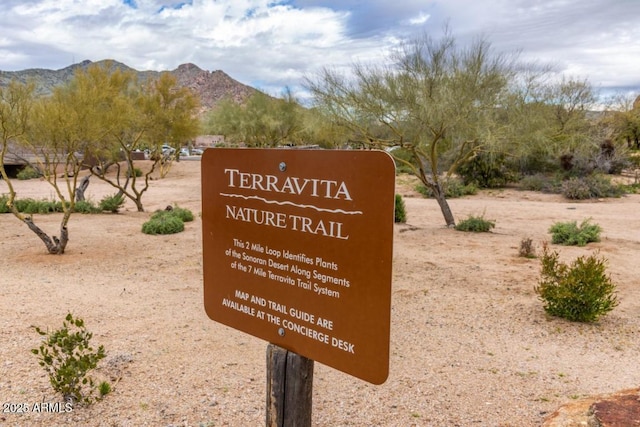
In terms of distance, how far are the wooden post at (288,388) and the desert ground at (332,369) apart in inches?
52.6

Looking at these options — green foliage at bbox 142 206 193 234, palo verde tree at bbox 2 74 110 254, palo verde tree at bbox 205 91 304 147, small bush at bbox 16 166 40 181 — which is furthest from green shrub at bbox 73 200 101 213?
palo verde tree at bbox 205 91 304 147

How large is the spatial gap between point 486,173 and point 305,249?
23009mm

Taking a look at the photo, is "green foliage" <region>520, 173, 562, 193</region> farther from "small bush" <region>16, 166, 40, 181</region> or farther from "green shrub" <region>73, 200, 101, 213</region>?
"small bush" <region>16, 166, 40, 181</region>

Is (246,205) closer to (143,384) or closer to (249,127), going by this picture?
(143,384)

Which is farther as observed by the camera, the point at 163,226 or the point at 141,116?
the point at 141,116

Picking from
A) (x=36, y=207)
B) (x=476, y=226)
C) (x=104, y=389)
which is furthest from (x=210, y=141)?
(x=104, y=389)

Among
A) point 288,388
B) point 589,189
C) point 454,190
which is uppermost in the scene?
point 589,189

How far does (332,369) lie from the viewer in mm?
4238

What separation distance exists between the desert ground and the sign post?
1686 mm

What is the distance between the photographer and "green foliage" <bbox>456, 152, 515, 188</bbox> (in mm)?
22766

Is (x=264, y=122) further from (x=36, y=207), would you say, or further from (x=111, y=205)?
(x=36, y=207)

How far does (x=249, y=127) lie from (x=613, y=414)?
1299 inches

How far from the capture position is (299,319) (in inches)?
67.4

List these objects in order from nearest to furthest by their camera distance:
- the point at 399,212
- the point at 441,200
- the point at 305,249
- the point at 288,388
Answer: the point at 305,249
the point at 288,388
the point at 441,200
the point at 399,212
